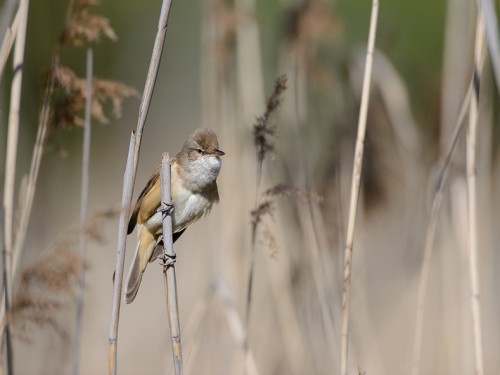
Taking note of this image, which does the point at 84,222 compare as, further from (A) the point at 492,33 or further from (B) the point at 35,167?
(A) the point at 492,33

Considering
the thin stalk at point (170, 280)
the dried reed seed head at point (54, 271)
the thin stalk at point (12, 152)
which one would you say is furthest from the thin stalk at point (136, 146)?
the thin stalk at point (12, 152)

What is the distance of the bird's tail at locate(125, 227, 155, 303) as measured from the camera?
2500 millimetres

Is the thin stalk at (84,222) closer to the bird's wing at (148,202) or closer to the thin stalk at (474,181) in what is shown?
the bird's wing at (148,202)

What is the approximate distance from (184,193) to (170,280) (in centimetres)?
74

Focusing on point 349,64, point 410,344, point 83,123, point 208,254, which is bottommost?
point 410,344

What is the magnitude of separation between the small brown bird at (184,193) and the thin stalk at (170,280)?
55 cm

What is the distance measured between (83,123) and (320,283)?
118cm

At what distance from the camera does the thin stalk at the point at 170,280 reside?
6.23 ft

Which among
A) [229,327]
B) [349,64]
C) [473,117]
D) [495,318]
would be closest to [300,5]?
[349,64]

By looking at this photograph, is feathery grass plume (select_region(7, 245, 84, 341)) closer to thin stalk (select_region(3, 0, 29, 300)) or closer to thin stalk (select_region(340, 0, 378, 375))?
thin stalk (select_region(3, 0, 29, 300))

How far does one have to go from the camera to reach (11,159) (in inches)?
84.4

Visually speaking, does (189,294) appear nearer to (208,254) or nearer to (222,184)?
(208,254)

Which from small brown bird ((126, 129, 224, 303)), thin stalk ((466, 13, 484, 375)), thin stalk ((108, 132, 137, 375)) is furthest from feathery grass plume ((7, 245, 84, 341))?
thin stalk ((466, 13, 484, 375))

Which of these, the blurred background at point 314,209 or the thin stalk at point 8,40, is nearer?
the thin stalk at point 8,40
